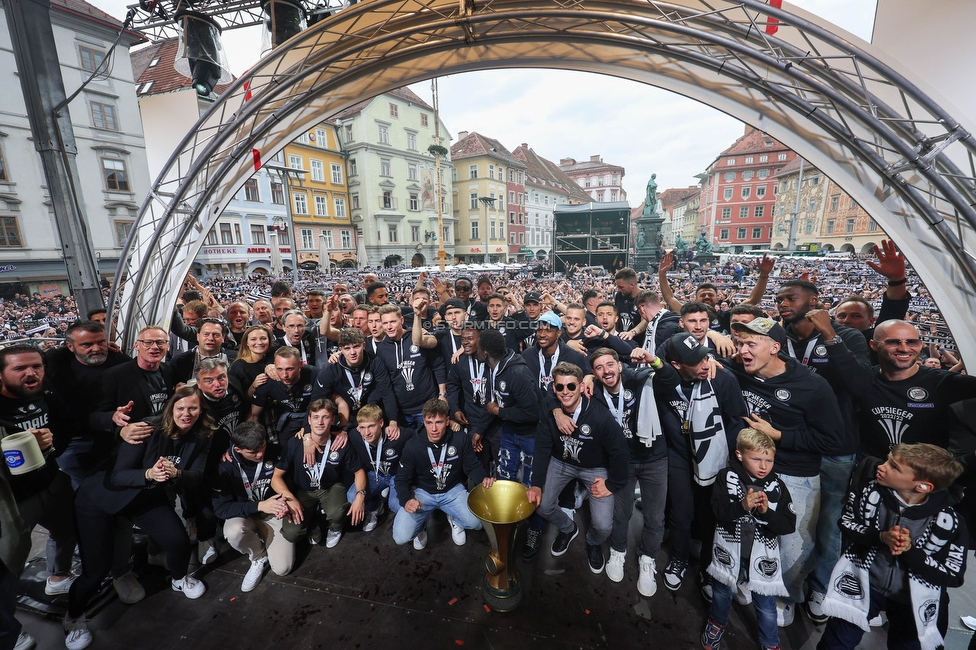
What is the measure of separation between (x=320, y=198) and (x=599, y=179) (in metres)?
27.4

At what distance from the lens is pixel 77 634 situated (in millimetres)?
2666

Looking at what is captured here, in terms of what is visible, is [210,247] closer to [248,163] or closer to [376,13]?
[248,163]

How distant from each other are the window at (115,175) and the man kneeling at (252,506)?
32.3 ft

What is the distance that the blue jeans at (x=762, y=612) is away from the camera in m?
2.44

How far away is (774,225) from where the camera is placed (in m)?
7.31

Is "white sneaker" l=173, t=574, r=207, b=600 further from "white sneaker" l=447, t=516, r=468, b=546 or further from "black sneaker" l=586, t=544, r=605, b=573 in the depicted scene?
"black sneaker" l=586, t=544, r=605, b=573

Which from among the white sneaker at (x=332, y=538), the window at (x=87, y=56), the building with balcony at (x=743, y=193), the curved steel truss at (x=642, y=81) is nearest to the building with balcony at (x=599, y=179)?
the building with balcony at (x=743, y=193)

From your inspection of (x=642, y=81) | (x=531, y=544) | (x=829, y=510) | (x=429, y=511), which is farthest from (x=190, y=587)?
(x=642, y=81)

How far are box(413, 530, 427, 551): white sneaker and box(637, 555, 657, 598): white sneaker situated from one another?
2136 mm

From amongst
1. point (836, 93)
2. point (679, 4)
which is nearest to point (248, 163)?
point (679, 4)

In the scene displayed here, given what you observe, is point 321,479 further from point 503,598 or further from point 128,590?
point 503,598

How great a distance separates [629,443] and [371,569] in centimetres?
282

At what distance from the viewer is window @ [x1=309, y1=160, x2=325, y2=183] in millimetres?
21561

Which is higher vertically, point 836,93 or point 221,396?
point 836,93
